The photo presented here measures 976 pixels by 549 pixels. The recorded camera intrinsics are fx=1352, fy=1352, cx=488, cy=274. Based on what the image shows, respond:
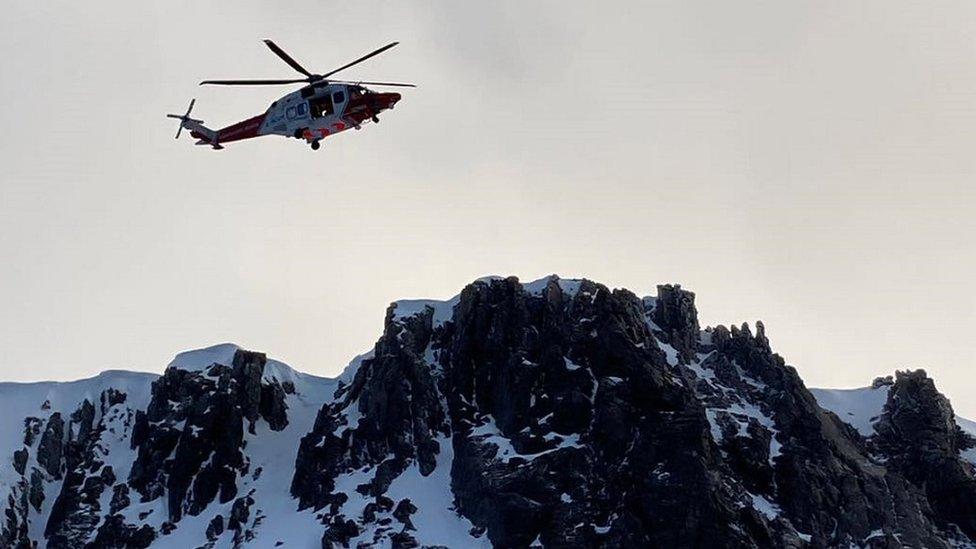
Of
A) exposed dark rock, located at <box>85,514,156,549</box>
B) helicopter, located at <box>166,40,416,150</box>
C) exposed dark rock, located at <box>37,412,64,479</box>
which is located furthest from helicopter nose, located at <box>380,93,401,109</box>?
exposed dark rock, located at <box>37,412,64,479</box>

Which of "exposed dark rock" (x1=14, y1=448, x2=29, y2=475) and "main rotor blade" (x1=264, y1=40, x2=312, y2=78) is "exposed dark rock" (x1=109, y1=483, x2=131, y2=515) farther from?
"main rotor blade" (x1=264, y1=40, x2=312, y2=78)

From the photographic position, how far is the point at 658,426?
577 ft

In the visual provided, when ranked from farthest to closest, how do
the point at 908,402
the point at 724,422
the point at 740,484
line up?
the point at 908,402 → the point at 724,422 → the point at 740,484

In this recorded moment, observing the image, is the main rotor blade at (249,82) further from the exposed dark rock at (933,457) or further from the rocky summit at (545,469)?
the exposed dark rock at (933,457)

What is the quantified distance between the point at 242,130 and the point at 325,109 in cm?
1094

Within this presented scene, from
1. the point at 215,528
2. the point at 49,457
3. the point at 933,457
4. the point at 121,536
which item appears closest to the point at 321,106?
the point at 215,528

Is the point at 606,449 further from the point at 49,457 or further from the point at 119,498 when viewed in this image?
the point at 49,457

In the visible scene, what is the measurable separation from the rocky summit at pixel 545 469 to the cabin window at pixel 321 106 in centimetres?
8453

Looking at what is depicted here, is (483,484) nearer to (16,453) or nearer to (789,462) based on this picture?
(789,462)

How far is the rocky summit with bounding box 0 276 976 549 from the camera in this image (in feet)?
559

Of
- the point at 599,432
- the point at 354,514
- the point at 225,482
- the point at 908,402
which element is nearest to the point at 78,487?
the point at 225,482

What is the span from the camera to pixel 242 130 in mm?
105438

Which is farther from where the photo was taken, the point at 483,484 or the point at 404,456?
the point at 404,456

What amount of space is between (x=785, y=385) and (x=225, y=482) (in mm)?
81812
